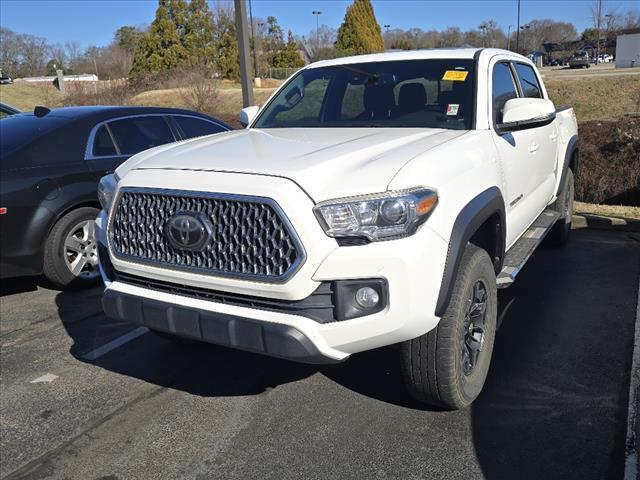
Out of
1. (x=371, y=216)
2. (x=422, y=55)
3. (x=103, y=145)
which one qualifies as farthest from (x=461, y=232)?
(x=103, y=145)

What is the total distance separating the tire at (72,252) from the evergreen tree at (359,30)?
4267 centimetres

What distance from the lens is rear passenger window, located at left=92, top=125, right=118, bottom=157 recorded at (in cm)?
577

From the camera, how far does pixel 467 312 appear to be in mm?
3223

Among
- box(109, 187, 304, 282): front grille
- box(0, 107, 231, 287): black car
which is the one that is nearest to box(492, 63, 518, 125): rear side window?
box(109, 187, 304, 282): front grille

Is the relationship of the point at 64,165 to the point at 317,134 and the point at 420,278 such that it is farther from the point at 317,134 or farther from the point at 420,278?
the point at 420,278

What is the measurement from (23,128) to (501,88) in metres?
4.17

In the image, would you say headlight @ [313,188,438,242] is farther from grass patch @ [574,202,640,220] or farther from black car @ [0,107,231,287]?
grass patch @ [574,202,640,220]

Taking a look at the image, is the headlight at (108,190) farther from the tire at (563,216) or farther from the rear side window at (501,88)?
the tire at (563,216)

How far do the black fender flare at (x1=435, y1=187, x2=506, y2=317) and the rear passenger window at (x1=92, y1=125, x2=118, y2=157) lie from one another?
12.6 feet

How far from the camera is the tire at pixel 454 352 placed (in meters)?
2.98

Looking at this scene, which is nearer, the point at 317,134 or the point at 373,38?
the point at 317,134

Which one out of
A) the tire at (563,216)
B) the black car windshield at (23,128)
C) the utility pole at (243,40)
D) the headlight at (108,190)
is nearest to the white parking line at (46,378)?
the headlight at (108,190)

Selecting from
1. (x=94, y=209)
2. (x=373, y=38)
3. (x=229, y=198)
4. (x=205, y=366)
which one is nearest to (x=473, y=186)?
(x=229, y=198)

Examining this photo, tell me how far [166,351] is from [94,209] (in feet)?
6.28
